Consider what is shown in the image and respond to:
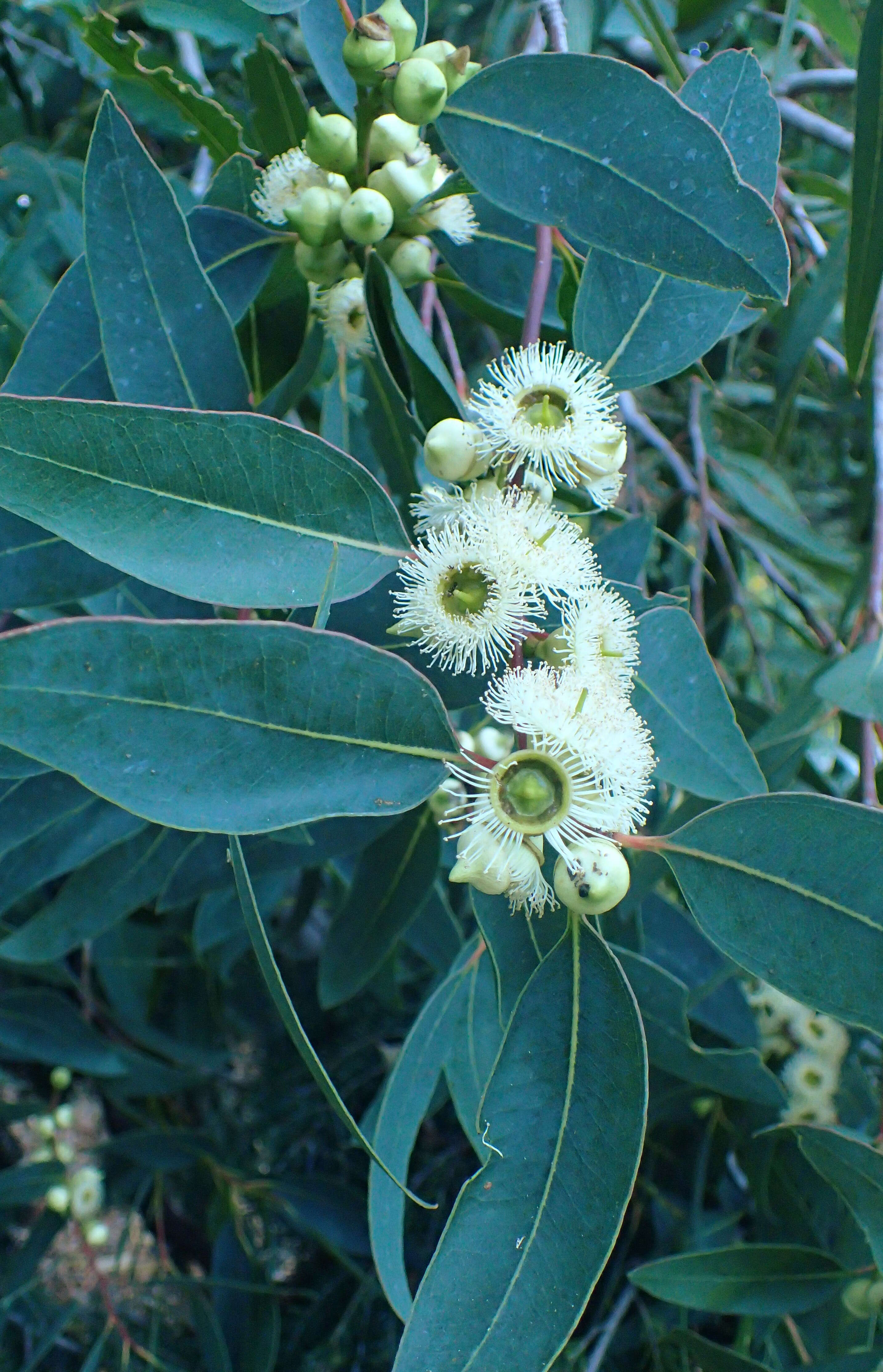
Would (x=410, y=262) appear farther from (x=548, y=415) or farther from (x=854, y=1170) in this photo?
(x=854, y=1170)

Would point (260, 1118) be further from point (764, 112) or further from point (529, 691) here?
point (764, 112)

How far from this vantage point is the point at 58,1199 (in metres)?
1.67

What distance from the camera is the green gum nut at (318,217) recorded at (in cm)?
82

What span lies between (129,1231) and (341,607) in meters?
1.52

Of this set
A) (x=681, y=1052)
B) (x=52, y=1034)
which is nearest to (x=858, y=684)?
(x=681, y=1052)

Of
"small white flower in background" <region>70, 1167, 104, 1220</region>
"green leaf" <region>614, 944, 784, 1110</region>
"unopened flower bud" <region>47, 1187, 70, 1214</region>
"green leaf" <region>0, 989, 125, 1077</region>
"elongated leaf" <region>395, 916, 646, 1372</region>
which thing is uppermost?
"elongated leaf" <region>395, 916, 646, 1372</region>

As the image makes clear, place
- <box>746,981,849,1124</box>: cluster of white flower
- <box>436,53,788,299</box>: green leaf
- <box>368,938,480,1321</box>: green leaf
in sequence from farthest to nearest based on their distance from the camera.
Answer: <box>746,981,849,1124</box>: cluster of white flower < <box>368,938,480,1321</box>: green leaf < <box>436,53,788,299</box>: green leaf

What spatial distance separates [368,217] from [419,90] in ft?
0.31

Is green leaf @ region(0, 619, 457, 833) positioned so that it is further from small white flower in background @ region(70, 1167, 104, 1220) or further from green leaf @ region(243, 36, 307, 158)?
small white flower in background @ region(70, 1167, 104, 1220)

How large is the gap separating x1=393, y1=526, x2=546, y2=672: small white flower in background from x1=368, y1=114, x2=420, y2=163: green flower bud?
0.34 metres

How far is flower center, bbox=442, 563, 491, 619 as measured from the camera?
0.71m

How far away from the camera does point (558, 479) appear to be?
77cm

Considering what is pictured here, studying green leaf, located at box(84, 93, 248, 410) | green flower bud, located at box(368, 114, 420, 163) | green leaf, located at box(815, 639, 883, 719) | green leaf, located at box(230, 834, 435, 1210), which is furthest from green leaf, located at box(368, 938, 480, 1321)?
green flower bud, located at box(368, 114, 420, 163)

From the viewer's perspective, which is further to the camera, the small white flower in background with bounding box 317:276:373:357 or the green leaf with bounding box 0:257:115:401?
the small white flower in background with bounding box 317:276:373:357
